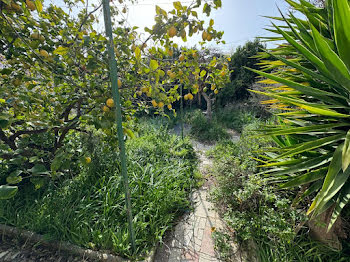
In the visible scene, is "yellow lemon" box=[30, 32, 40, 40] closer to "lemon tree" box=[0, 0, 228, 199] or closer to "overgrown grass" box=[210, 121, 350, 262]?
"lemon tree" box=[0, 0, 228, 199]

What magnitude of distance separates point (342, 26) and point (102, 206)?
94.6 inches

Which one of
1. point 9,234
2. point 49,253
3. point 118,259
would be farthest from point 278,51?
point 9,234

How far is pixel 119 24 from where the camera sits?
53.9 inches

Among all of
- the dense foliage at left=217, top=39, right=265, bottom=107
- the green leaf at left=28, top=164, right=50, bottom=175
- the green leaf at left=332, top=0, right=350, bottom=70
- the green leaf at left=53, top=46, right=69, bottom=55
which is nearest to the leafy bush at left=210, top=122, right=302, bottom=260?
the green leaf at left=332, top=0, right=350, bottom=70

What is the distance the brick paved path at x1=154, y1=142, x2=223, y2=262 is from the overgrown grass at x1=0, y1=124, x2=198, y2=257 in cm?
12

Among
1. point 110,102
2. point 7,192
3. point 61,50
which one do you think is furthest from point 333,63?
point 7,192

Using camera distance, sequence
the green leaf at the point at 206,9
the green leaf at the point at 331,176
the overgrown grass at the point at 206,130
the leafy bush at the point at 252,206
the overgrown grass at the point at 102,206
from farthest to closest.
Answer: the overgrown grass at the point at 206,130 → the overgrown grass at the point at 102,206 → the leafy bush at the point at 252,206 → the green leaf at the point at 206,9 → the green leaf at the point at 331,176

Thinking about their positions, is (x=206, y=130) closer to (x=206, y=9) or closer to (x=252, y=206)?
(x=252, y=206)

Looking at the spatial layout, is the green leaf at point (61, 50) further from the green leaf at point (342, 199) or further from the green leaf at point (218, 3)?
the green leaf at point (342, 199)

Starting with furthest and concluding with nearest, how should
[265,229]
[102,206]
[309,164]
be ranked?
[102,206], [265,229], [309,164]

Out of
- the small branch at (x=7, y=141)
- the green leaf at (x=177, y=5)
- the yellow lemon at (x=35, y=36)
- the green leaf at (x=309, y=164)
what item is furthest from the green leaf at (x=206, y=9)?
the small branch at (x=7, y=141)

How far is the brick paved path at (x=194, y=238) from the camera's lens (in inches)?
58.0

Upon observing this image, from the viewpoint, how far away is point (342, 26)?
99cm

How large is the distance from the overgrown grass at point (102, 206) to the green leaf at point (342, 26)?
1.92 meters
